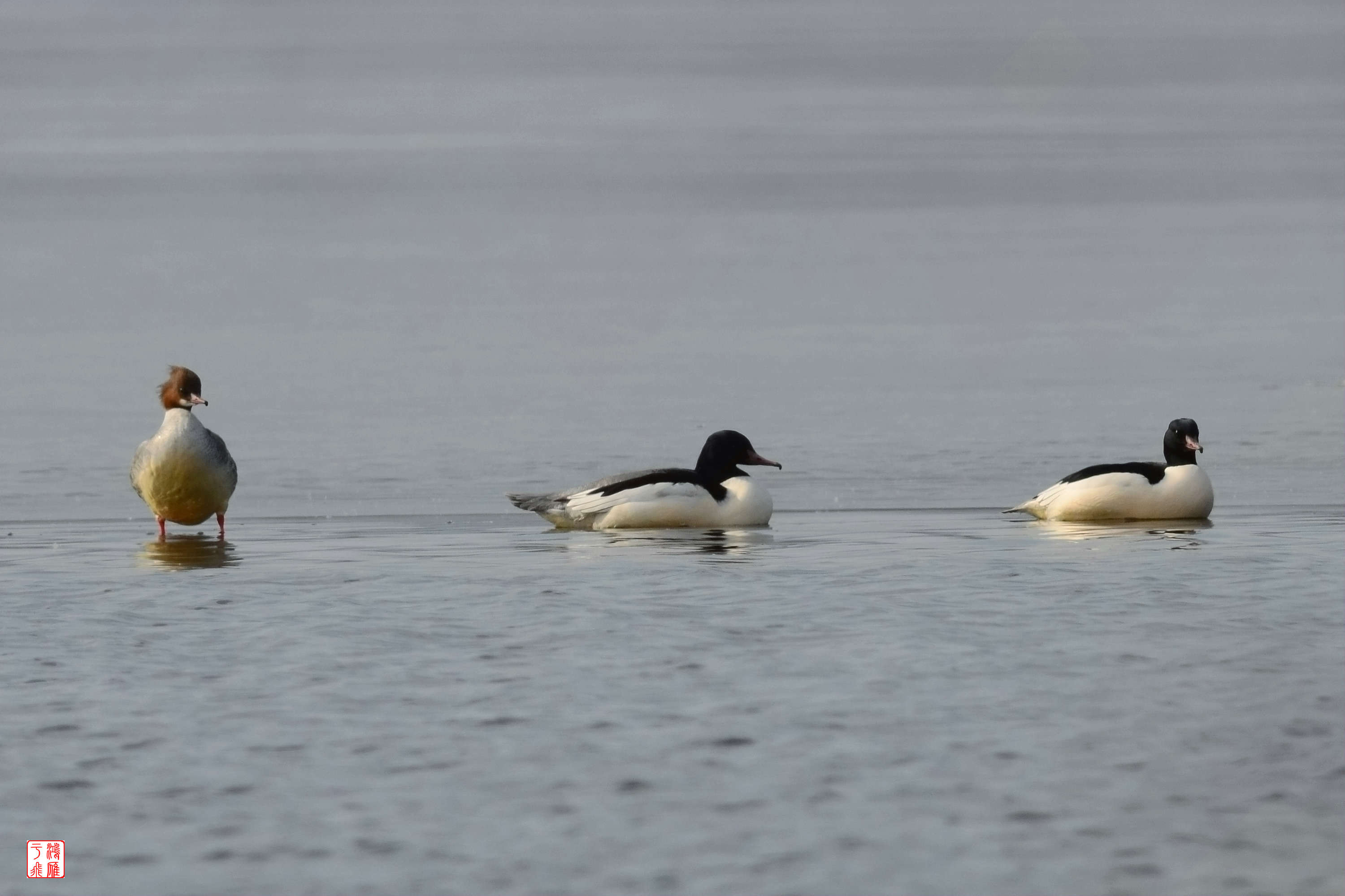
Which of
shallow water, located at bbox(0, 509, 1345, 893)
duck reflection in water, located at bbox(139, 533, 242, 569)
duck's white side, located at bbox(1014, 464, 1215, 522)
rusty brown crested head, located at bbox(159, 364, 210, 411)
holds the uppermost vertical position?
rusty brown crested head, located at bbox(159, 364, 210, 411)

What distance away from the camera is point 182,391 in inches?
554

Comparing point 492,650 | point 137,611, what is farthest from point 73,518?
point 492,650

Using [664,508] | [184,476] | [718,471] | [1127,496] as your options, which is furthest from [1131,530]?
[184,476]

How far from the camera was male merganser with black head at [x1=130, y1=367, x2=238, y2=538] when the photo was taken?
13.2 metres

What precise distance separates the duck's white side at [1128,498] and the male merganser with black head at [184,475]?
5.72m

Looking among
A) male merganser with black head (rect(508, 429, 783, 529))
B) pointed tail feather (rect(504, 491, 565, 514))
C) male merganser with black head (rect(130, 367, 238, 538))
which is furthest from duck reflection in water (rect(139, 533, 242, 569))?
male merganser with black head (rect(508, 429, 783, 529))

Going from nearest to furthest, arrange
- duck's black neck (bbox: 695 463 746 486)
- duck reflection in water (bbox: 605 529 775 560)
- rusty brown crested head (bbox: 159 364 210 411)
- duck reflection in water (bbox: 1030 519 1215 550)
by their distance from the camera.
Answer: duck reflection in water (bbox: 605 529 775 560) → duck reflection in water (bbox: 1030 519 1215 550) → rusty brown crested head (bbox: 159 364 210 411) → duck's black neck (bbox: 695 463 746 486)

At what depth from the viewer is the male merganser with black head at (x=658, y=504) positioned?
1355cm

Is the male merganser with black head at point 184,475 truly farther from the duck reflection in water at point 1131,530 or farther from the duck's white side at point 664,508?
the duck reflection in water at point 1131,530

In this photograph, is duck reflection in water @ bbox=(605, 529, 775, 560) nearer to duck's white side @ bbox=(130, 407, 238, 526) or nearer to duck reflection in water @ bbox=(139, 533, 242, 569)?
duck reflection in water @ bbox=(139, 533, 242, 569)

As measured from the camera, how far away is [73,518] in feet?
47.2

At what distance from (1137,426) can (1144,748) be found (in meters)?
15.6

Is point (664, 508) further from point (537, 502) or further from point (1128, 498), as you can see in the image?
point (1128, 498)

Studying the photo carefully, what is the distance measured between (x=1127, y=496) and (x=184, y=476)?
264 inches
